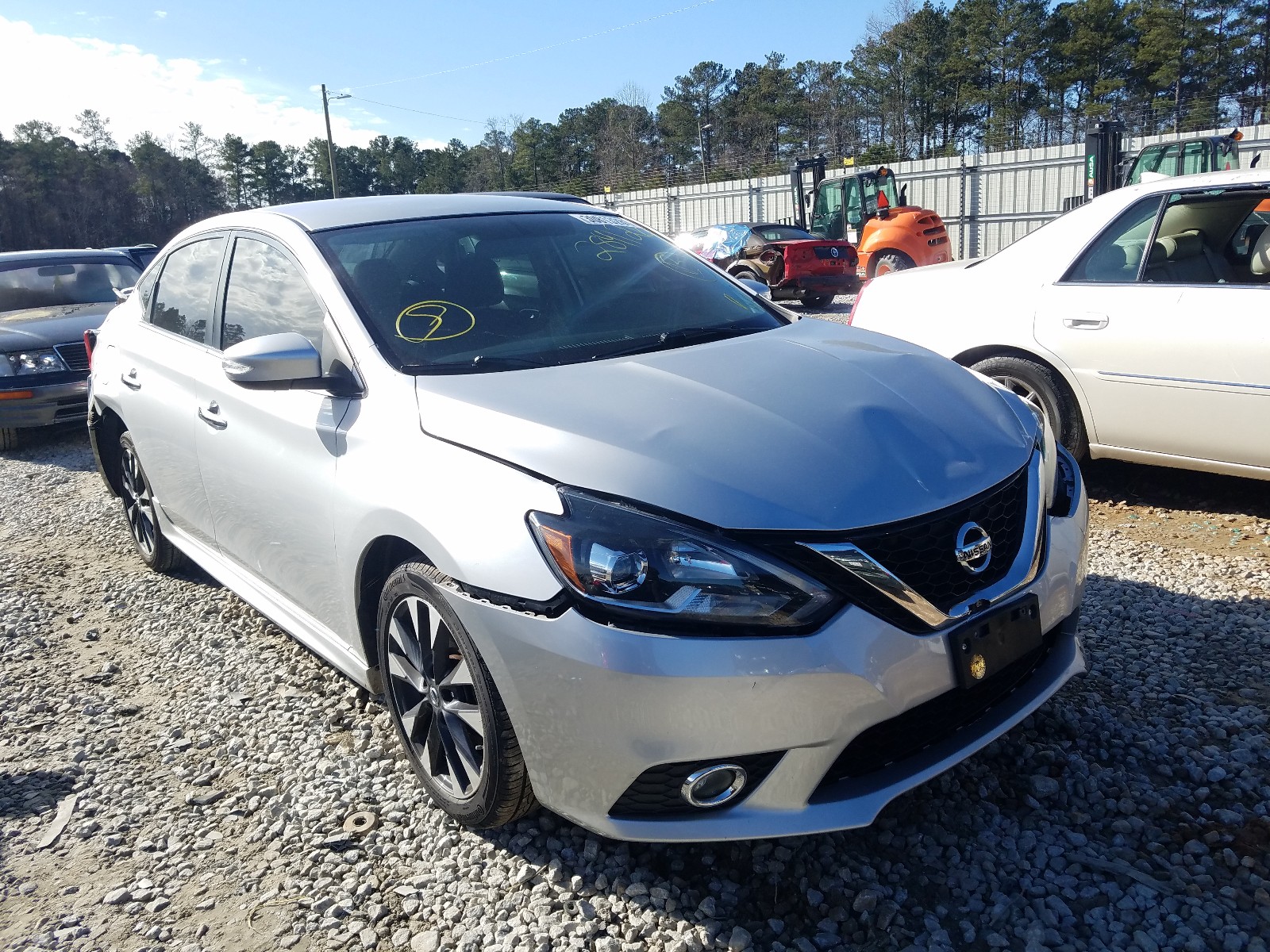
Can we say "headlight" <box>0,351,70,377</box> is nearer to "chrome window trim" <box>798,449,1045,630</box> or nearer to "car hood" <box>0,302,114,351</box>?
"car hood" <box>0,302,114,351</box>

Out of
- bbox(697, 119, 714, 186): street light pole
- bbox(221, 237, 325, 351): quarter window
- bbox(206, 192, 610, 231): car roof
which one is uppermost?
bbox(697, 119, 714, 186): street light pole

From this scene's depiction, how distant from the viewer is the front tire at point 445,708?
2297mm

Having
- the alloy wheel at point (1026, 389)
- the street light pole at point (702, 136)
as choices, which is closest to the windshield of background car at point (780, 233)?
the alloy wheel at point (1026, 389)

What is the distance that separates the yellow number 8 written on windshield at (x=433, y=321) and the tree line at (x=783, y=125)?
3535 centimetres

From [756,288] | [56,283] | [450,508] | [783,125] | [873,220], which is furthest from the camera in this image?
[783,125]

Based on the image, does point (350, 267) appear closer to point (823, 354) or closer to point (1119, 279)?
point (823, 354)

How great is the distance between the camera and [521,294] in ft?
10.5

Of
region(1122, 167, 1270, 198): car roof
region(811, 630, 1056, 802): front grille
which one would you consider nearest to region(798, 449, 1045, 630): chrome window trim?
region(811, 630, 1056, 802): front grille

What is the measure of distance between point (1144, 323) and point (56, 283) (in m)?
9.94

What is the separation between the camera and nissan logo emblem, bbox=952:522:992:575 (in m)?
2.17

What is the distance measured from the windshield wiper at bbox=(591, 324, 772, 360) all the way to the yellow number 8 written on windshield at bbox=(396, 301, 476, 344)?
16.9 inches

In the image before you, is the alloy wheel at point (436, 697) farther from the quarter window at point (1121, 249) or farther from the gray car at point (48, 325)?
the gray car at point (48, 325)

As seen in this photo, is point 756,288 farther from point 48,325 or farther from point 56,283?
point 56,283

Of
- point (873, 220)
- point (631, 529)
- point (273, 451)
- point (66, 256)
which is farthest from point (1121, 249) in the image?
point (873, 220)
